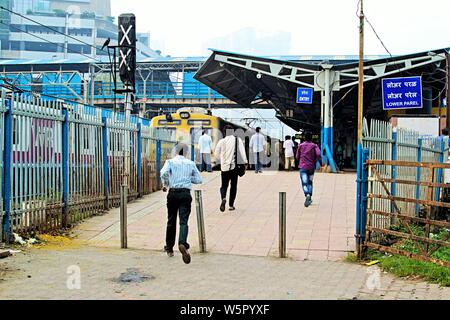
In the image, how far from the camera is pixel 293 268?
23.5 ft

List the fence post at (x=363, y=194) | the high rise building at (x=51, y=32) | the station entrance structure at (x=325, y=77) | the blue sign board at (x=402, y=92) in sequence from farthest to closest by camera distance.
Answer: the high rise building at (x=51, y=32)
the station entrance structure at (x=325, y=77)
the blue sign board at (x=402, y=92)
the fence post at (x=363, y=194)

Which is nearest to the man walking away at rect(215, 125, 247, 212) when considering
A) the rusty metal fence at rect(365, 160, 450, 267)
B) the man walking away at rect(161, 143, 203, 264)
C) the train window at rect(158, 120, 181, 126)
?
the man walking away at rect(161, 143, 203, 264)

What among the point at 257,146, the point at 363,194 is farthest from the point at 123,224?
the point at 257,146

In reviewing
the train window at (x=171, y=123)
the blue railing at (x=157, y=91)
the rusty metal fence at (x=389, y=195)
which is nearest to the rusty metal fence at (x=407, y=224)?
the rusty metal fence at (x=389, y=195)

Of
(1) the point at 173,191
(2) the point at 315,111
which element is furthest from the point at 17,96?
(2) the point at 315,111

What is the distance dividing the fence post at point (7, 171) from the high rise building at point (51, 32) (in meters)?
70.3

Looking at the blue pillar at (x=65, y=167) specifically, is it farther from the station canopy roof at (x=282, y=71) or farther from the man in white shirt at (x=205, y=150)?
the station canopy roof at (x=282, y=71)

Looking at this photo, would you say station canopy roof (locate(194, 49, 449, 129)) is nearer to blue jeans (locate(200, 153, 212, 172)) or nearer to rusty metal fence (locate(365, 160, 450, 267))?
blue jeans (locate(200, 153, 212, 172))

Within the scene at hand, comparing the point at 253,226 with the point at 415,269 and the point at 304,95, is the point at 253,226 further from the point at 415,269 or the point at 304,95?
the point at 304,95

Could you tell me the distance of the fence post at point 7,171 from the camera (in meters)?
7.80

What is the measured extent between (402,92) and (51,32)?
272 ft

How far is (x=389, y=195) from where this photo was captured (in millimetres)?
7711

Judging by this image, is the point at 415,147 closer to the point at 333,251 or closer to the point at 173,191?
the point at 333,251

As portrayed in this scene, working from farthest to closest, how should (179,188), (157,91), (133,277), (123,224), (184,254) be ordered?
1. (157,91)
2. (123,224)
3. (179,188)
4. (184,254)
5. (133,277)
